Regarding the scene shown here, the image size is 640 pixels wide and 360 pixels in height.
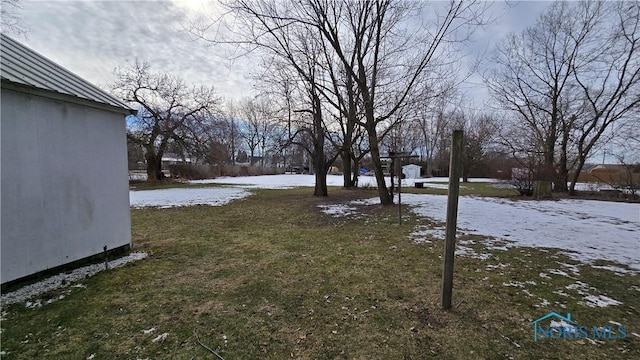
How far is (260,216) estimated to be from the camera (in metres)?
8.27

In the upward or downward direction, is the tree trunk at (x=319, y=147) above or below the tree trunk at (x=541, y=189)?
above

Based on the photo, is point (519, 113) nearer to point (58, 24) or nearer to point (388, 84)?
point (388, 84)

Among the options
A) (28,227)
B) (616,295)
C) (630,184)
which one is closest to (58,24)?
(28,227)

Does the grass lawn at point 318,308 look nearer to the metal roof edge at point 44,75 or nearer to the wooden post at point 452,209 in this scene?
the wooden post at point 452,209

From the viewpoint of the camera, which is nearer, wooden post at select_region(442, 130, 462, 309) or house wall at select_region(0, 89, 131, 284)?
wooden post at select_region(442, 130, 462, 309)

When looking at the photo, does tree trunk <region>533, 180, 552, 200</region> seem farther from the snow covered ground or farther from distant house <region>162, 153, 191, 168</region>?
distant house <region>162, 153, 191, 168</region>

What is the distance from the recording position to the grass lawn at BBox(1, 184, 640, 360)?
2213mm

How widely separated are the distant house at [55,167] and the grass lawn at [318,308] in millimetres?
654

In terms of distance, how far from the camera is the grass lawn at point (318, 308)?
221 centimetres

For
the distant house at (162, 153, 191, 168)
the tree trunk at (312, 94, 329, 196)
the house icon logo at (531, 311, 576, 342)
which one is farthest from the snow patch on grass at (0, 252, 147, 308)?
the distant house at (162, 153, 191, 168)

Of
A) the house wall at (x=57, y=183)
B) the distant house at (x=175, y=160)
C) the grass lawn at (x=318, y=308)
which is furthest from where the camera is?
the distant house at (x=175, y=160)

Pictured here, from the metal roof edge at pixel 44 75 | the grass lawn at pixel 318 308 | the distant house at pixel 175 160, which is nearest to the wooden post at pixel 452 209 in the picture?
the grass lawn at pixel 318 308
